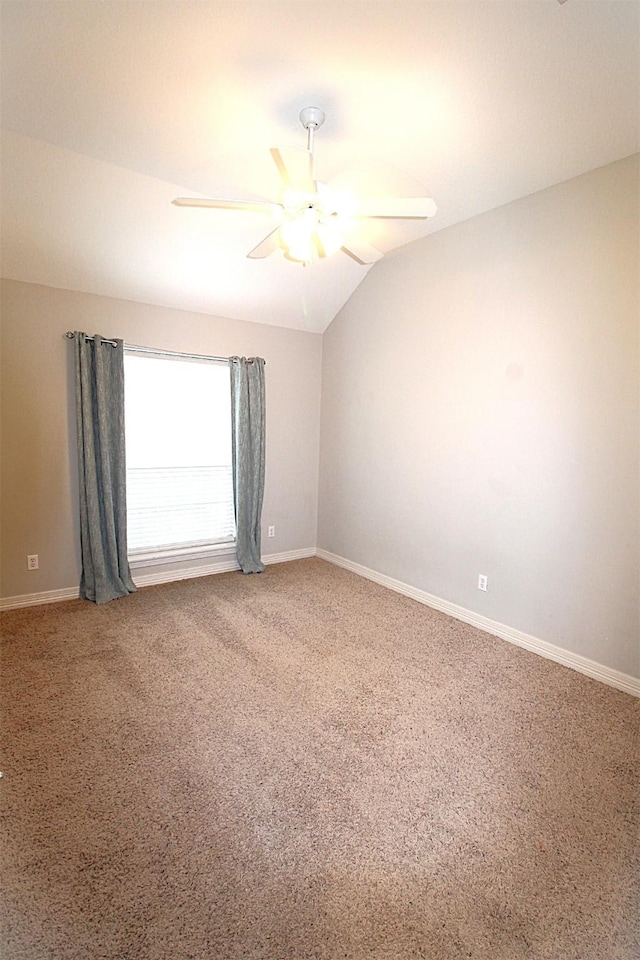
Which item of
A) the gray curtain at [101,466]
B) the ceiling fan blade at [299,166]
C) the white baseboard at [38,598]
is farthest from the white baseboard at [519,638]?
the ceiling fan blade at [299,166]

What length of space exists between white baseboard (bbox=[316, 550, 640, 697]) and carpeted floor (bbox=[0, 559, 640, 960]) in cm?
8

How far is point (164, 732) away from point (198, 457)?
2528mm

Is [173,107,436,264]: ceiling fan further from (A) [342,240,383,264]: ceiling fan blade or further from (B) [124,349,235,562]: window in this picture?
(B) [124,349,235,562]: window

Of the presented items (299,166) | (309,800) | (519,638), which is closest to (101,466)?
(299,166)

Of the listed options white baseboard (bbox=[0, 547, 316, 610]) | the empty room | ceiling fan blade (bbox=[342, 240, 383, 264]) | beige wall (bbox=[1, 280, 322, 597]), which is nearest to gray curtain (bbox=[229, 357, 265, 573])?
the empty room

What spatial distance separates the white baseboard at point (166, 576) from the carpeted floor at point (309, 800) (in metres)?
0.36

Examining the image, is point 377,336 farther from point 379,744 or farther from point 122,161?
point 379,744

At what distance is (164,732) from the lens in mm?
2143

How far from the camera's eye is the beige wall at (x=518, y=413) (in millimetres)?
2574

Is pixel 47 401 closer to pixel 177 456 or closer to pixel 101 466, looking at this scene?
pixel 101 466

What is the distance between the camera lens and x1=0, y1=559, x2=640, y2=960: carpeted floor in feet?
4.32

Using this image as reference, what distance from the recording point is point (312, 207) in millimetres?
1959

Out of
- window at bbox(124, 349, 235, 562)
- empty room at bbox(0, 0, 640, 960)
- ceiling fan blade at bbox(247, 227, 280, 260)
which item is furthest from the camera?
window at bbox(124, 349, 235, 562)

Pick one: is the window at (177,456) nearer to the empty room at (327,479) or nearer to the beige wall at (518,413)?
the empty room at (327,479)
